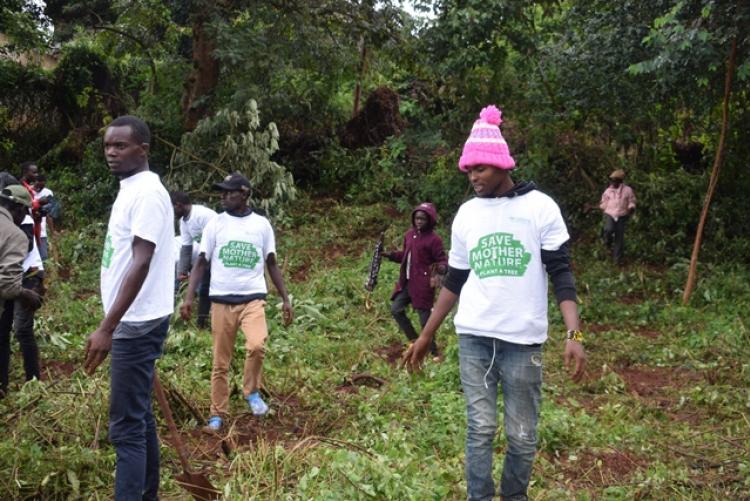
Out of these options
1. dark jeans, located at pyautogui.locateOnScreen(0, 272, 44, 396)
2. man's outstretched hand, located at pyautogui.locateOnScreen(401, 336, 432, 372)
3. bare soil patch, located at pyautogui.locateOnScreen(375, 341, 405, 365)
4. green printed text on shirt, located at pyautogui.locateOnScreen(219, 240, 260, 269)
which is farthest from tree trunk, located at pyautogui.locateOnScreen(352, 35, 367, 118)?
man's outstretched hand, located at pyautogui.locateOnScreen(401, 336, 432, 372)

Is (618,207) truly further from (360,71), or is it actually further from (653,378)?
(360,71)

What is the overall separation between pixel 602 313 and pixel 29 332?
25.9ft

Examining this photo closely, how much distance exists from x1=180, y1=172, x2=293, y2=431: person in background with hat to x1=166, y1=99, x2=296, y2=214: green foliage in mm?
8352

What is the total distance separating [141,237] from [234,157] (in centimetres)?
1128

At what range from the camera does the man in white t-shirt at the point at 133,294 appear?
3846mm

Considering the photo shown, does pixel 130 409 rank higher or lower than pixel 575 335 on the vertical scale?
lower

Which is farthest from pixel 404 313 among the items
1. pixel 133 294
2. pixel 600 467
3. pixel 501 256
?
pixel 133 294

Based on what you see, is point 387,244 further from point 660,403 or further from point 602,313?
point 660,403

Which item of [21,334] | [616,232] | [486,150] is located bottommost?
[21,334]

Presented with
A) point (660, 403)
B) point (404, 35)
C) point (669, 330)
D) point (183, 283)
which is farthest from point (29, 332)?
point (404, 35)

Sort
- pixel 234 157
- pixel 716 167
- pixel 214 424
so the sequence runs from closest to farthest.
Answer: pixel 214 424, pixel 716 167, pixel 234 157

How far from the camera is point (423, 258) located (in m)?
8.19

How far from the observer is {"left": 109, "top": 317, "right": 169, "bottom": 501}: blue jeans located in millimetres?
3873

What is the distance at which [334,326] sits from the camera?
33.8ft
